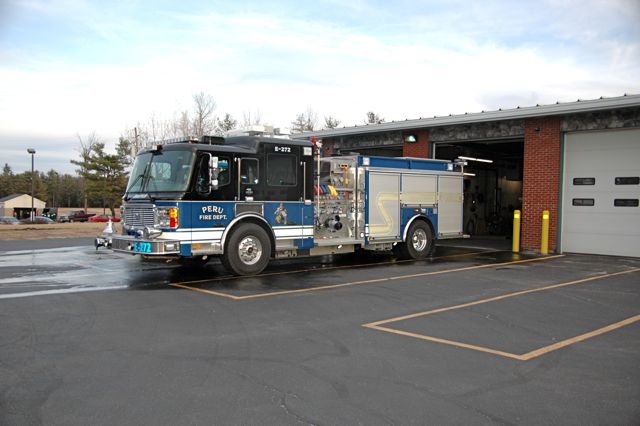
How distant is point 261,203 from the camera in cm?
1160

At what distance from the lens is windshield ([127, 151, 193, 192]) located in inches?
422

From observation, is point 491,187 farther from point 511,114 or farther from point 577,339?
point 577,339

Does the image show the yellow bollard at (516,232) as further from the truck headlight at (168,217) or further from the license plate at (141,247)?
the license plate at (141,247)

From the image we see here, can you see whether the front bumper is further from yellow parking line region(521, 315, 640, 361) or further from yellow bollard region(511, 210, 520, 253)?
yellow bollard region(511, 210, 520, 253)

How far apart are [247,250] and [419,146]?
10.6 m

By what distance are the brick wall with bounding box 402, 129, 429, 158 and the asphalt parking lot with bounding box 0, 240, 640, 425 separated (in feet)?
30.3

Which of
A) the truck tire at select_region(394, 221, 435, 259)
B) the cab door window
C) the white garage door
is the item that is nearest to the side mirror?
the cab door window

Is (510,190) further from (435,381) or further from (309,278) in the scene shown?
(435,381)

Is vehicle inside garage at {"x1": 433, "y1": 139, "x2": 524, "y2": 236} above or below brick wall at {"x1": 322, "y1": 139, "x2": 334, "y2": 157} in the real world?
below

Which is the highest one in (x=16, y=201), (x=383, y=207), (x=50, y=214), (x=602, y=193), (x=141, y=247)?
(x=602, y=193)

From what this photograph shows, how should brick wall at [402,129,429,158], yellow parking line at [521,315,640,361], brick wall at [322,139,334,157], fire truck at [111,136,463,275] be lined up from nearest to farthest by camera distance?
yellow parking line at [521,315,640,361]
fire truck at [111,136,463,275]
brick wall at [402,129,429,158]
brick wall at [322,139,334,157]

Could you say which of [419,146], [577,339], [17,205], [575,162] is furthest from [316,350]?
[17,205]

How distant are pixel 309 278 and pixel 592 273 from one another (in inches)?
254

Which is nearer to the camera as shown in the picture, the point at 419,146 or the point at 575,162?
the point at 575,162
